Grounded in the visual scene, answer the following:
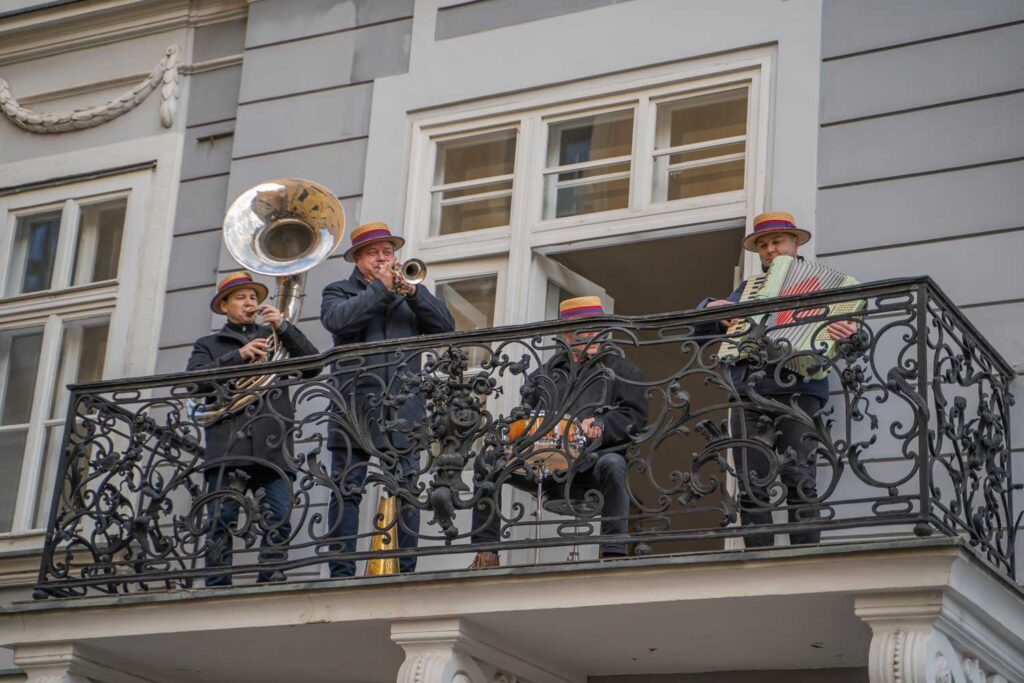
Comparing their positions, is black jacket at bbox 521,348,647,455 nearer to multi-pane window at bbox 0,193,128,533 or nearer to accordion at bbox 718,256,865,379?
accordion at bbox 718,256,865,379

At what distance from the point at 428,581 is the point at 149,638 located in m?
1.52

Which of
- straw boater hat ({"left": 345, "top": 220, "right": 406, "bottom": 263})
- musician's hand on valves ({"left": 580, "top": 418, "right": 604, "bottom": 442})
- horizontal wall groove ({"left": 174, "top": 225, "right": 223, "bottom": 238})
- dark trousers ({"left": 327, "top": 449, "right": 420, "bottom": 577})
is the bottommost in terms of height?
dark trousers ({"left": 327, "top": 449, "right": 420, "bottom": 577})

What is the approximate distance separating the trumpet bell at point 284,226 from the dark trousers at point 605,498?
187cm

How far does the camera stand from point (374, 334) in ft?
27.2

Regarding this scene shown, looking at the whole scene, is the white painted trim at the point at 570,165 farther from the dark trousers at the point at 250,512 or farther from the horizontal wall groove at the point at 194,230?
the dark trousers at the point at 250,512

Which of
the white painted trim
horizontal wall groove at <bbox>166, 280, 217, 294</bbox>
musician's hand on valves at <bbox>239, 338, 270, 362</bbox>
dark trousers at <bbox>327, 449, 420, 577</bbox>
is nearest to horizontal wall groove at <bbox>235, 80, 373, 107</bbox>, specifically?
the white painted trim

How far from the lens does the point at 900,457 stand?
25.1 feet

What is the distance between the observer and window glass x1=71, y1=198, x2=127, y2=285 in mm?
10477

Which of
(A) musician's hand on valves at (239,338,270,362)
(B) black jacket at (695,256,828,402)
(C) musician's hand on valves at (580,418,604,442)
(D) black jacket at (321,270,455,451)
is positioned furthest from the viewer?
(A) musician's hand on valves at (239,338,270,362)

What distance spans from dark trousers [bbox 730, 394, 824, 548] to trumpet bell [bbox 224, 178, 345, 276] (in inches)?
97.4

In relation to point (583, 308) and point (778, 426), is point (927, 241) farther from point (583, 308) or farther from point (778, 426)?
point (583, 308)

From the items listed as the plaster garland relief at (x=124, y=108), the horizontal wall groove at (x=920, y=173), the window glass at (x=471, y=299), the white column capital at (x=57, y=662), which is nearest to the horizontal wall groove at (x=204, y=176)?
the plaster garland relief at (x=124, y=108)

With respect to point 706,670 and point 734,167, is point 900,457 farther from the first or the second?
point 734,167

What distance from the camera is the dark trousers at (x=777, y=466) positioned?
691 cm
